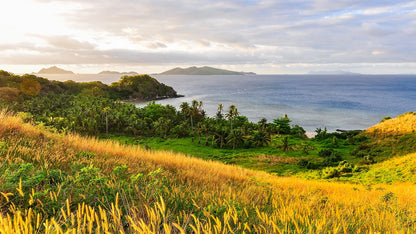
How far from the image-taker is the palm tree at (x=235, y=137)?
203 ft

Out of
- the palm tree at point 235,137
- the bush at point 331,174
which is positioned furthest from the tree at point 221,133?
the bush at point 331,174

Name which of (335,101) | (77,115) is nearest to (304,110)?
(335,101)

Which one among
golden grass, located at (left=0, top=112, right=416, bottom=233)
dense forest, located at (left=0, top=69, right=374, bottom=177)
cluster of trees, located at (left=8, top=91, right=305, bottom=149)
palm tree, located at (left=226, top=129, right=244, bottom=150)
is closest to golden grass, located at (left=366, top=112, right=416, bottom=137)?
dense forest, located at (left=0, top=69, right=374, bottom=177)

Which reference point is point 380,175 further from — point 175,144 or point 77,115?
point 77,115

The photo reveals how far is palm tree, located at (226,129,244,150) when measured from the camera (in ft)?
203

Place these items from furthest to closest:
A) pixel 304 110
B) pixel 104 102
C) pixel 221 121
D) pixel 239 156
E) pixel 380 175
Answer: pixel 304 110, pixel 104 102, pixel 221 121, pixel 239 156, pixel 380 175

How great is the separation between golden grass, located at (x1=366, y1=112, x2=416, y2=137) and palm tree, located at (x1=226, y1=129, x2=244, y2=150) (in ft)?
106

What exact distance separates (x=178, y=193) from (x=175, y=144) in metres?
58.9

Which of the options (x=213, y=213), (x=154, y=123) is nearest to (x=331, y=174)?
(x=213, y=213)

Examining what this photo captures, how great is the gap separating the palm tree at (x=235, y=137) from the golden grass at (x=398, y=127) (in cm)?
3220

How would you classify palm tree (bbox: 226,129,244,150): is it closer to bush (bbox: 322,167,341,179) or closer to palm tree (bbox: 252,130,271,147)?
palm tree (bbox: 252,130,271,147)

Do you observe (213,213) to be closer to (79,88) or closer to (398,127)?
(398,127)

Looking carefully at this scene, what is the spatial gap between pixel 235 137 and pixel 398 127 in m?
A: 36.7

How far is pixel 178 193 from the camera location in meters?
3.89
